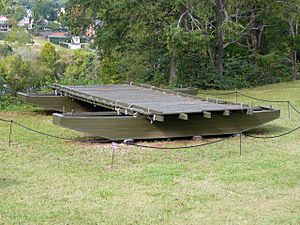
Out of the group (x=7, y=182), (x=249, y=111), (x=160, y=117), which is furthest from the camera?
(x=249, y=111)

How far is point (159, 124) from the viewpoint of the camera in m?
11.1

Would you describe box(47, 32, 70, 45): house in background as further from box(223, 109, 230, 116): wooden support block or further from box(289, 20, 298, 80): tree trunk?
box(223, 109, 230, 116): wooden support block

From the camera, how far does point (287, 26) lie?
86.7 ft

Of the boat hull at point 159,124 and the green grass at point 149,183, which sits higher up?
the boat hull at point 159,124

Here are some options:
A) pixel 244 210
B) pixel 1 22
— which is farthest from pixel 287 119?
pixel 1 22

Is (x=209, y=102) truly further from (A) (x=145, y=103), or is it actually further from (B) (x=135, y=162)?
(B) (x=135, y=162)

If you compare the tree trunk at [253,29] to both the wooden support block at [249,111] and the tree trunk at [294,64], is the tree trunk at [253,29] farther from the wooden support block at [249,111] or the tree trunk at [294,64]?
the wooden support block at [249,111]

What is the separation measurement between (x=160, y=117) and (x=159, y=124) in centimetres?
62

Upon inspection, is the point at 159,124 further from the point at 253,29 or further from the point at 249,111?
the point at 253,29

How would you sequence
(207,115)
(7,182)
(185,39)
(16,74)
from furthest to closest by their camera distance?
(185,39) → (16,74) → (207,115) → (7,182)

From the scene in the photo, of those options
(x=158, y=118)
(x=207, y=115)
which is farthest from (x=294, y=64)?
(x=158, y=118)

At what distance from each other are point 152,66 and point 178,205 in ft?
52.3

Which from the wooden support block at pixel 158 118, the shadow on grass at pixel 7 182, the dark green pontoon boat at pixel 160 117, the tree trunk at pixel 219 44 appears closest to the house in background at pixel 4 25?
the tree trunk at pixel 219 44

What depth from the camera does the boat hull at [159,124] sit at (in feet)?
34.2
